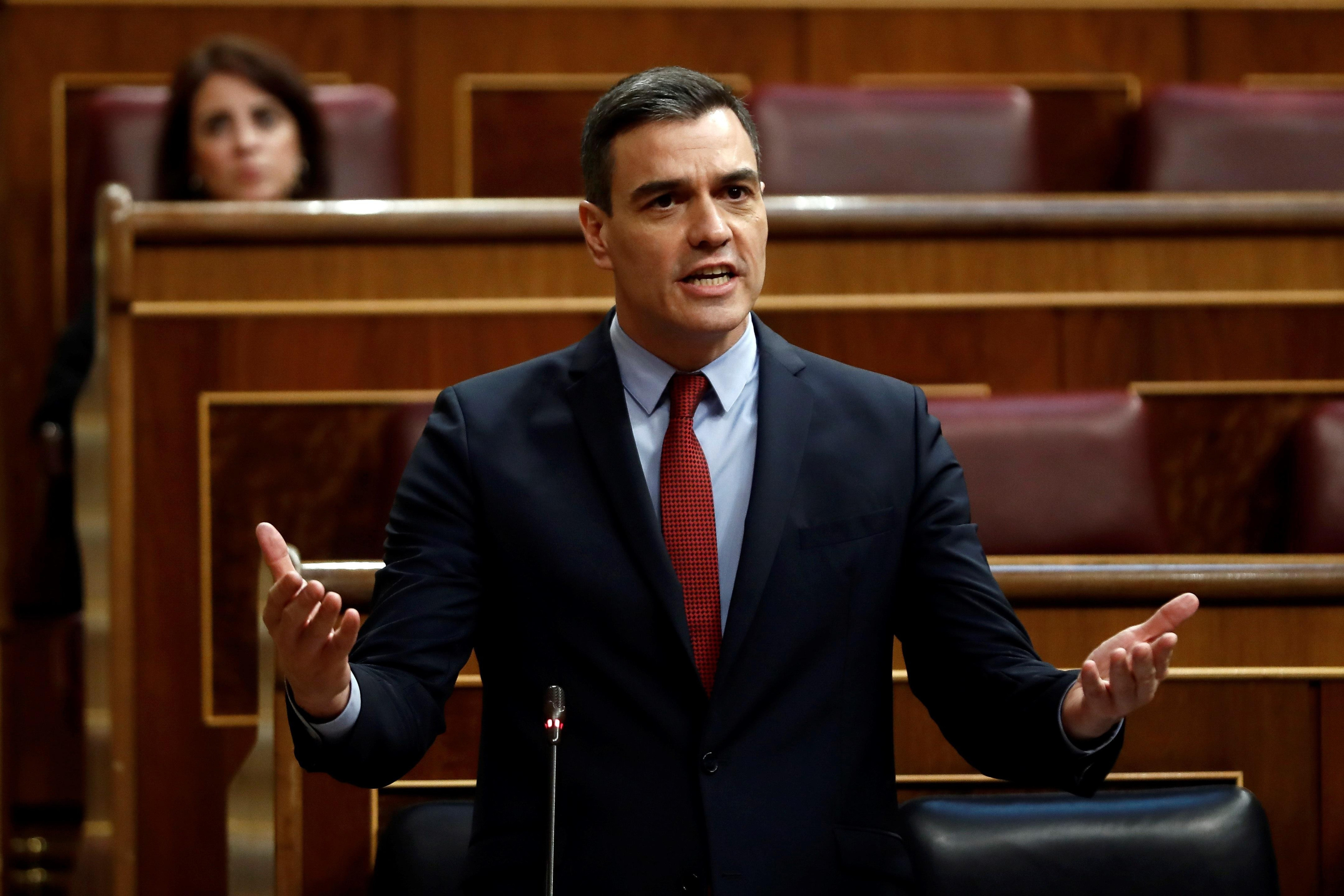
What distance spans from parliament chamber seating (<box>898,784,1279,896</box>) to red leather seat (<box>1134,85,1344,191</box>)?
0.60 m

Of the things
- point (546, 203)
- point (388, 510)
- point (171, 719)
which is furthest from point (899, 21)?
point (171, 719)

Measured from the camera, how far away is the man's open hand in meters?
0.38

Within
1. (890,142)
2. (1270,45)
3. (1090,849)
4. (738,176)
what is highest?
(1270,45)

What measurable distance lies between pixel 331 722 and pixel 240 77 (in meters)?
0.64

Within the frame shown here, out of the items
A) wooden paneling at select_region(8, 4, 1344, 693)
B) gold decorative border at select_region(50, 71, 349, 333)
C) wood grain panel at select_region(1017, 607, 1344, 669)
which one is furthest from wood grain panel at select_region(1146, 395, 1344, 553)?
gold decorative border at select_region(50, 71, 349, 333)

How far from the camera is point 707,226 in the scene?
Result: 0.44 m

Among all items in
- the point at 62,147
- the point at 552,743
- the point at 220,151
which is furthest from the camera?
the point at 62,147

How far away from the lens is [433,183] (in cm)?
111

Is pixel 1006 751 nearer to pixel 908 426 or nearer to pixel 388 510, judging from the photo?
pixel 908 426

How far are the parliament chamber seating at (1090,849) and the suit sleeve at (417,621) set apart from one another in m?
0.17

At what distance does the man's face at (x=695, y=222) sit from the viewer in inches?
17.3

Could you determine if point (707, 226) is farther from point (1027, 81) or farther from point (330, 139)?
point (1027, 81)

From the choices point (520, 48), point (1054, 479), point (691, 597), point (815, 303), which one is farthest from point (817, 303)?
point (520, 48)

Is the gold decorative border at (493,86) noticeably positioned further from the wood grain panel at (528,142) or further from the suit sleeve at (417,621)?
the suit sleeve at (417,621)
